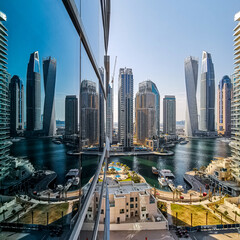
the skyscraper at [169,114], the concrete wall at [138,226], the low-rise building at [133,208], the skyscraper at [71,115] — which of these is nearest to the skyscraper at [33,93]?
the skyscraper at [71,115]

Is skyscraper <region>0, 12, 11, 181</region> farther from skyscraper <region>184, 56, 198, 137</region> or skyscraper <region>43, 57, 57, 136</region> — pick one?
skyscraper <region>184, 56, 198, 137</region>

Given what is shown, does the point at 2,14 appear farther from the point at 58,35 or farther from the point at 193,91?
the point at 193,91

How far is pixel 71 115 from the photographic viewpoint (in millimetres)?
564

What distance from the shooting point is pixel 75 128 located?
Result: 0.60 metres

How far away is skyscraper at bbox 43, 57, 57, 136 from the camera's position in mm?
374

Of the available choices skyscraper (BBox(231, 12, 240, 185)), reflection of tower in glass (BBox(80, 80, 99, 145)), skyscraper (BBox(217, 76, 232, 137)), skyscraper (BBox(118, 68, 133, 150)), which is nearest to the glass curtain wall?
reflection of tower in glass (BBox(80, 80, 99, 145))

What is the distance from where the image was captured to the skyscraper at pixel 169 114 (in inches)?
1645

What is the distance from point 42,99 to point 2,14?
0.55 feet

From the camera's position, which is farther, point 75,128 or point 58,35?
point 75,128

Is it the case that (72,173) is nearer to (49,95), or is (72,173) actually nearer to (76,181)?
(76,181)

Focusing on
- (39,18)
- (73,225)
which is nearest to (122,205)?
(73,225)

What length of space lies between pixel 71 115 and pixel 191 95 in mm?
48170

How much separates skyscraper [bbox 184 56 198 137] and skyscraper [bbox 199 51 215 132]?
2.31 meters

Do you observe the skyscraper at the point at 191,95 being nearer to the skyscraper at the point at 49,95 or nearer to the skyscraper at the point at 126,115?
the skyscraper at the point at 126,115
